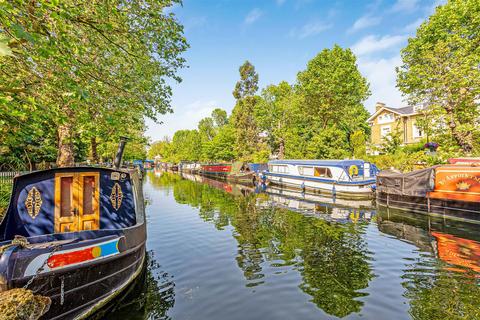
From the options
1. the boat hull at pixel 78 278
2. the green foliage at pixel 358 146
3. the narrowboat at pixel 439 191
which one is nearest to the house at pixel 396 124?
the green foliage at pixel 358 146

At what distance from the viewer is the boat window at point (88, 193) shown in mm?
7520

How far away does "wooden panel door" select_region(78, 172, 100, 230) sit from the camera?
7.46 m

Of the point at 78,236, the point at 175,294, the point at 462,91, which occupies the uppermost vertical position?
the point at 462,91

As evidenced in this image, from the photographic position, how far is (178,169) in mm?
88812

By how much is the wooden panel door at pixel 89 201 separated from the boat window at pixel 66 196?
0.24 meters

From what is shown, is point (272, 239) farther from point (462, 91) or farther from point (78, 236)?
point (462, 91)

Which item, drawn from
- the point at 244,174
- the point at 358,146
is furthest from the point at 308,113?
the point at 244,174

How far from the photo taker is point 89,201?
7605 mm

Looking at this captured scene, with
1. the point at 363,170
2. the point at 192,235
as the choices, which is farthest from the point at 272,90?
the point at 192,235

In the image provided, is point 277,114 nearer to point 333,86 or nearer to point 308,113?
point 308,113

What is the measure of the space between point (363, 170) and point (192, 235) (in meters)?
19.0

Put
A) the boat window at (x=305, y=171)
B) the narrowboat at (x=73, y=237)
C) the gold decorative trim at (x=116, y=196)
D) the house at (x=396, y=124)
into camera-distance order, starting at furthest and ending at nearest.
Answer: the house at (x=396, y=124), the boat window at (x=305, y=171), the gold decorative trim at (x=116, y=196), the narrowboat at (x=73, y=237)

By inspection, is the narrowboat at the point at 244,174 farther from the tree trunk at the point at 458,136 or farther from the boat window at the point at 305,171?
the tree trunk at the point at 458,136

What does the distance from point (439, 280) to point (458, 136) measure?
52.4ft
